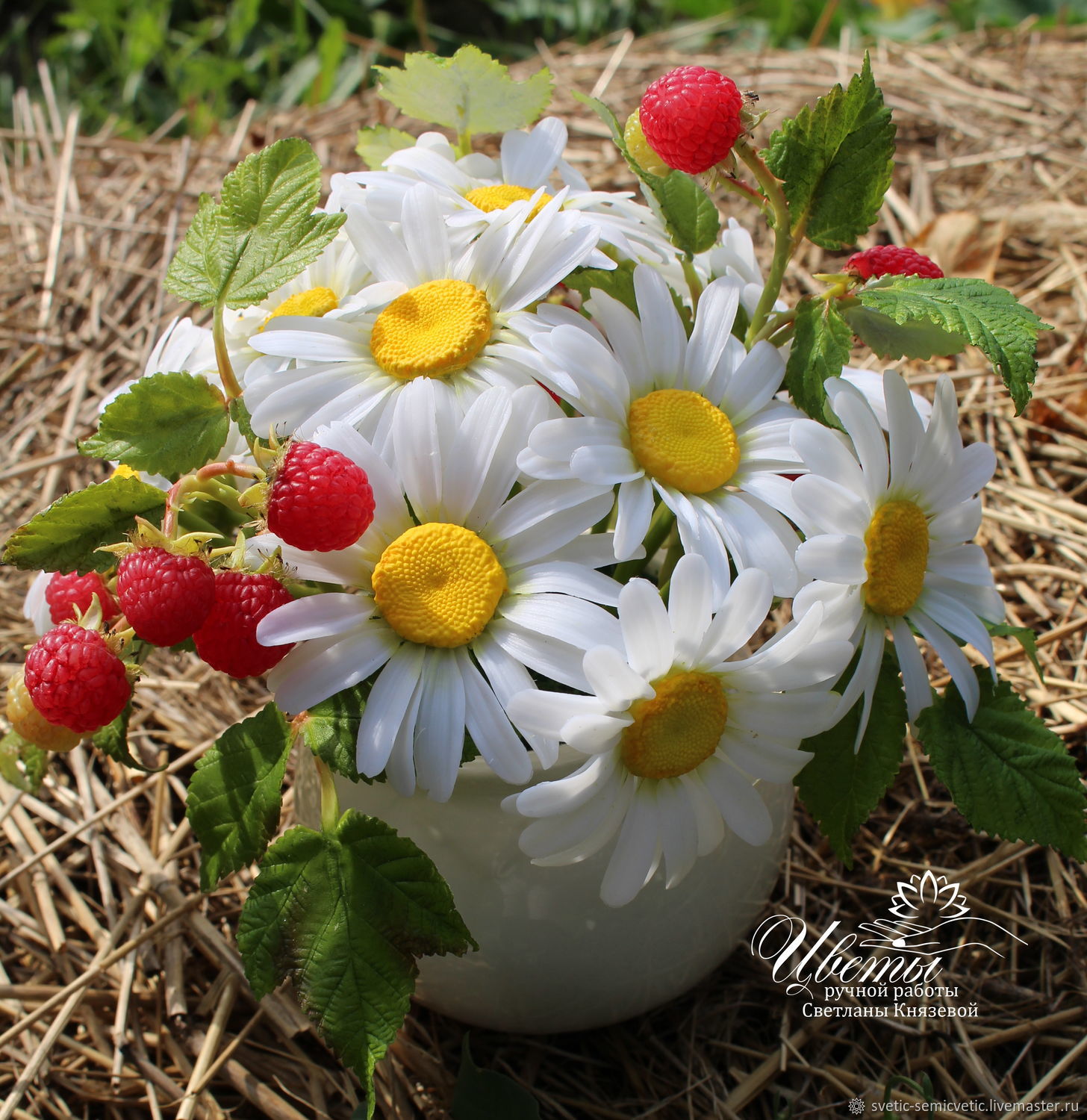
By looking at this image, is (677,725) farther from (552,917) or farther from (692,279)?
(692,279)

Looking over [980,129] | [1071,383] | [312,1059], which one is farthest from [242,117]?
[312,1059]

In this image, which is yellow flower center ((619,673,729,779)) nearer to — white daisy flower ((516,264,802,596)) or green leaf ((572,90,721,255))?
white daisy flower ((516,264,802,596))

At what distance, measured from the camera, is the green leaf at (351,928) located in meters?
0.64

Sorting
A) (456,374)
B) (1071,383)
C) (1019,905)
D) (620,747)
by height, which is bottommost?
(1019,905)

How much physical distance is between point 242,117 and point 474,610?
1665mm

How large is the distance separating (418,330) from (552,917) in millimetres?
398

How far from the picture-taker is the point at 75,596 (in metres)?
0.67

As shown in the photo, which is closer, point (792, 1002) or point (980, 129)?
point (792, 1002)

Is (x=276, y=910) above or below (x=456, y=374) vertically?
below

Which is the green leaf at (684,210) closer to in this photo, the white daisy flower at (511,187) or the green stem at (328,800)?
the white daisy flower at (511,187)

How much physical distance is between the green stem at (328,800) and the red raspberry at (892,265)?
0.48m

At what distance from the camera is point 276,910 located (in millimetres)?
649

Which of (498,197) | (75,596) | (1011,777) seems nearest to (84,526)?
(75,596)

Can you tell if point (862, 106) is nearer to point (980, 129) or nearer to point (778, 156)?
point (778, 156)
